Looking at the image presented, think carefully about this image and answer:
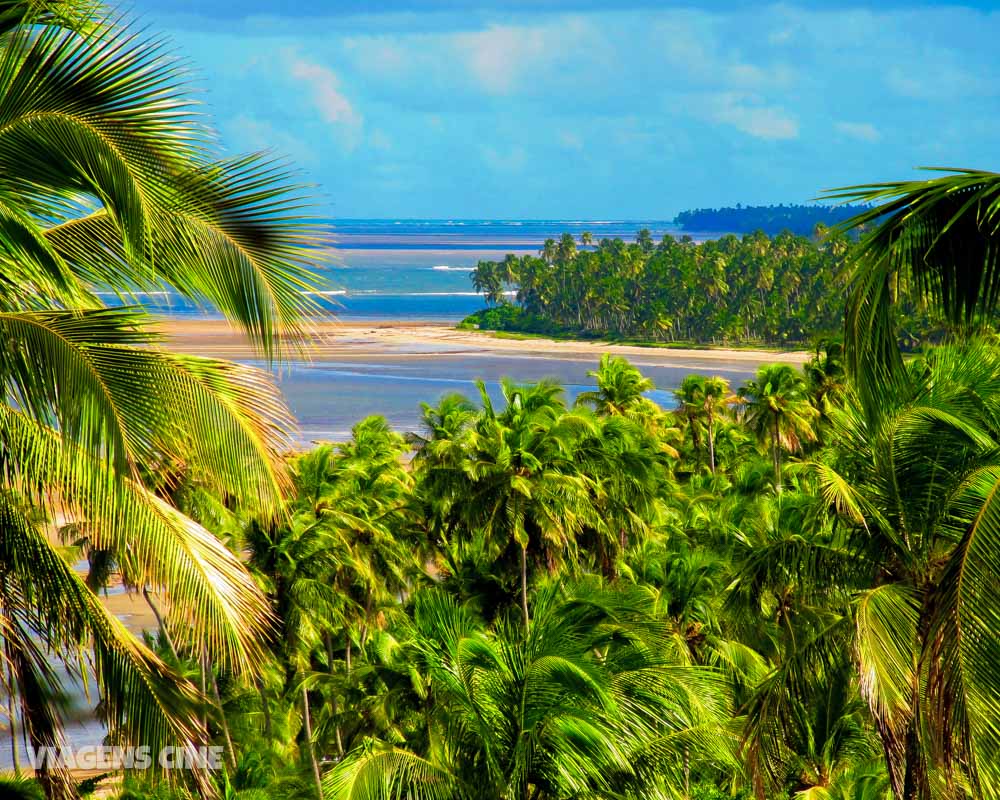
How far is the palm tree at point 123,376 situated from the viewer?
18.2 feet

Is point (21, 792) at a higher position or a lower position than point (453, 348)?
higher

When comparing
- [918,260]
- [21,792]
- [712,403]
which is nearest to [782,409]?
[712,403]

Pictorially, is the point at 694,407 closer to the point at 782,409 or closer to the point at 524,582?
the point at 782,409

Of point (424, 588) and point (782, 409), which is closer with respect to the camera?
point (424, 588)

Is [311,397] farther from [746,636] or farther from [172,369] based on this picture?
[172,369]

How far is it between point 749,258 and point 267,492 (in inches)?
5889

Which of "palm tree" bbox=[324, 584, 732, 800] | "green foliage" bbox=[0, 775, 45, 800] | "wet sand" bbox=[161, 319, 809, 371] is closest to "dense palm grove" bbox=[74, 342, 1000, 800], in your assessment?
"palm tree" bbox=[324, 584, 732, 800]

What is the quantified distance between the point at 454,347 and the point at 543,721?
124m

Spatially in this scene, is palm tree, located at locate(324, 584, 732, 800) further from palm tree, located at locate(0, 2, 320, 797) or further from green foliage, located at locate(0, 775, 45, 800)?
palm tree, located at locate(0, 2, 320, 797)

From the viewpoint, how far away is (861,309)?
5.00 m

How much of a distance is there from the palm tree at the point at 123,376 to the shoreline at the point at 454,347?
100143 mm

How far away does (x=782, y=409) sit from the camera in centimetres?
4762

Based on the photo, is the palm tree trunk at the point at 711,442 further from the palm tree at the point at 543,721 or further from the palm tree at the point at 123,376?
the palm tree at the point at 123,376

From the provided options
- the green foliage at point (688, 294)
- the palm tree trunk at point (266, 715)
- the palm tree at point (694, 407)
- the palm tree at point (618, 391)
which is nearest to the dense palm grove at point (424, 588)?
the palm tree trunk at point (266, 715)
